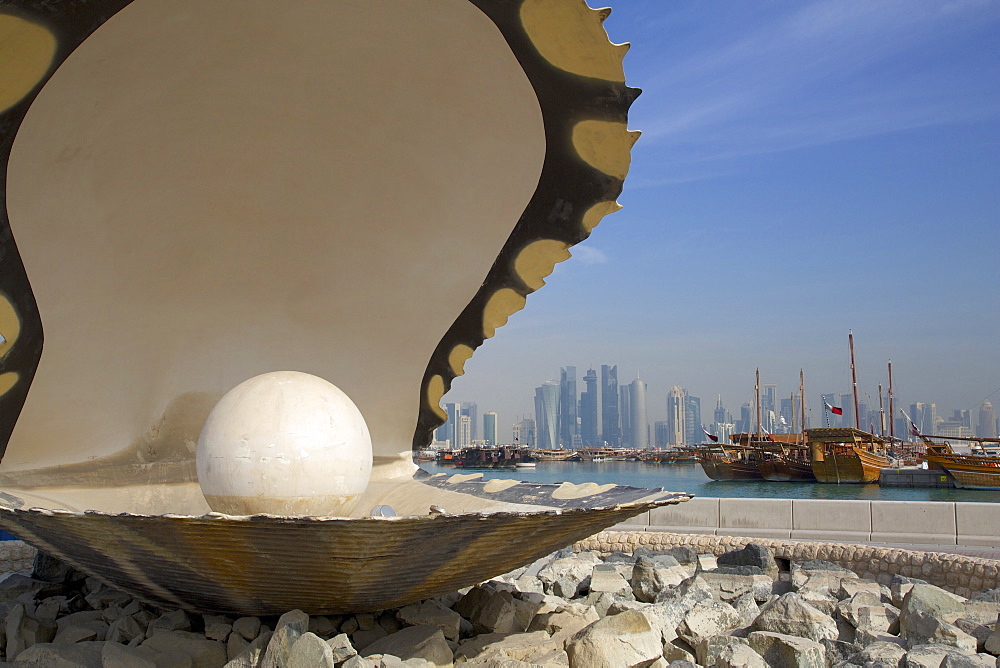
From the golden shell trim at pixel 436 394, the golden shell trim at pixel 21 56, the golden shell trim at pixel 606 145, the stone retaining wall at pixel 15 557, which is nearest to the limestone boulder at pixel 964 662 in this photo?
the golden shell trim at pixel 606 145

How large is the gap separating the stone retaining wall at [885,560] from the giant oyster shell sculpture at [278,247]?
3148 mm

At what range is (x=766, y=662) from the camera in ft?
15.4

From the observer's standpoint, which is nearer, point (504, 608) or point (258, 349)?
point (504, 608)

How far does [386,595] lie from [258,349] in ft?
10.8

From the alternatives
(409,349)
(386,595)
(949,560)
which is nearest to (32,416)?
(409,349)

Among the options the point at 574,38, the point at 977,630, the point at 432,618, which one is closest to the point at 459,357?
the point at 432,618

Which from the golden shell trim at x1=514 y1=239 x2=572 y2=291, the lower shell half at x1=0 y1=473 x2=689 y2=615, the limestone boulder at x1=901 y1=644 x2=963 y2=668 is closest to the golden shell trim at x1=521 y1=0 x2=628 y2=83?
the golden shell trim at x1=514 y1=239 x2=572 y2=291

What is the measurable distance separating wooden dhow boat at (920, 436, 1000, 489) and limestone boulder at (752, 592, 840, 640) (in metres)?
33.7

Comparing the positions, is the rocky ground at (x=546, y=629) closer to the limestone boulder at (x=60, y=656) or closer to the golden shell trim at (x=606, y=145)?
the limestone boulder at (x=60, y=656)

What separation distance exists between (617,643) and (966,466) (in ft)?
126

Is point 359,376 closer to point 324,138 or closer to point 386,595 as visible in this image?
point 324,138

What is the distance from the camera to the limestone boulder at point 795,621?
16.8 feet

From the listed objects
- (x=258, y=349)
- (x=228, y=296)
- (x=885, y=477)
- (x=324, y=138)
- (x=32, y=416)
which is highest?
(x=324, y=138)

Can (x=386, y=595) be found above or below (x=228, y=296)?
below
